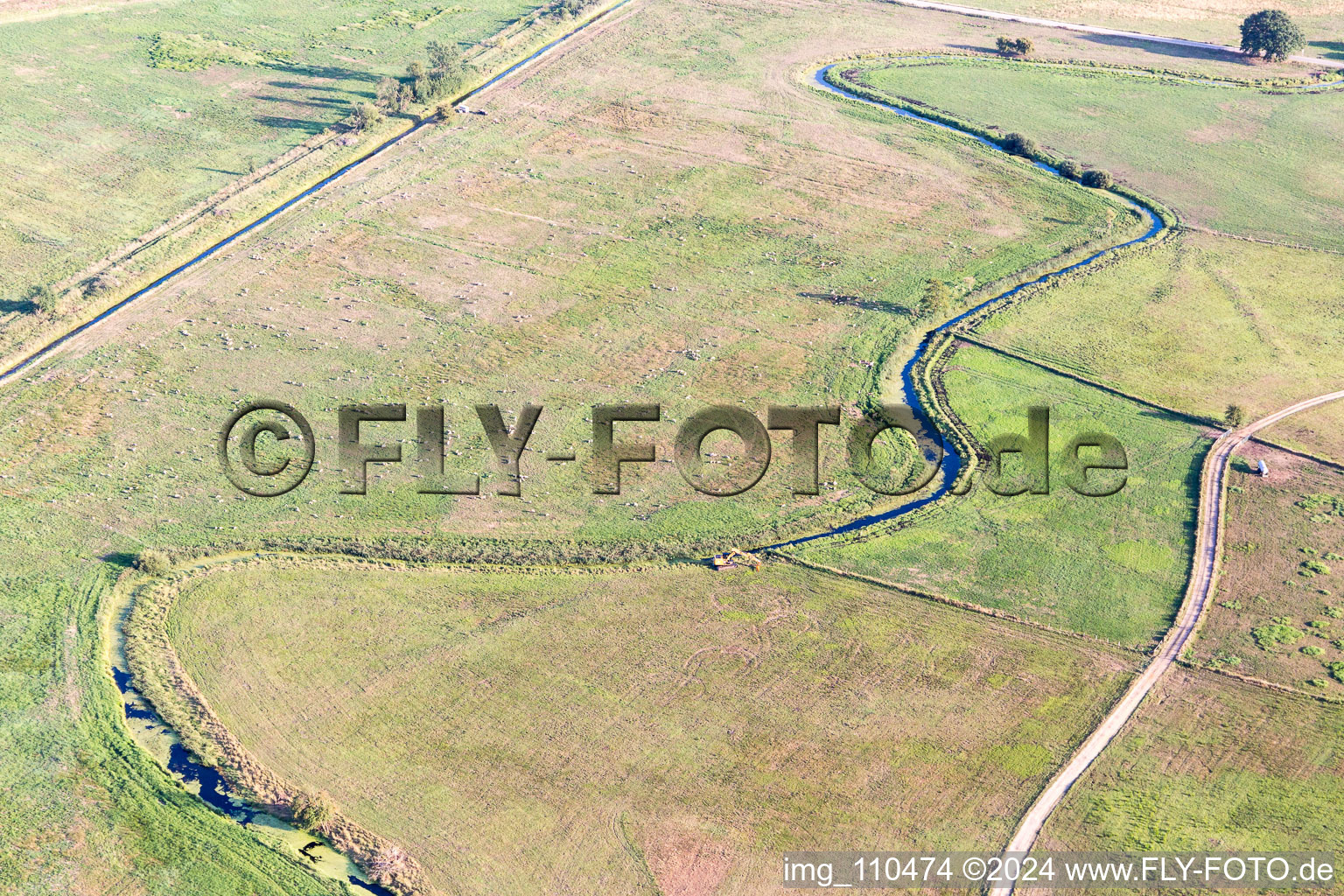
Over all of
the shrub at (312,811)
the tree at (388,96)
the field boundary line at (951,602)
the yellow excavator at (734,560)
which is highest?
the tree at (388,96)

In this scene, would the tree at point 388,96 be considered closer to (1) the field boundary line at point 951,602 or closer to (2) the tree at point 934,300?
(2) the tree at point 934,300

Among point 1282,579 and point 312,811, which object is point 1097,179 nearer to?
point 1282,579

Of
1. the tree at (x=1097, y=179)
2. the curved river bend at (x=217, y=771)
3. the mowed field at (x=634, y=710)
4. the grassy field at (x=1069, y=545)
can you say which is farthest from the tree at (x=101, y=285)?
the tree at (x=1097, y=179)

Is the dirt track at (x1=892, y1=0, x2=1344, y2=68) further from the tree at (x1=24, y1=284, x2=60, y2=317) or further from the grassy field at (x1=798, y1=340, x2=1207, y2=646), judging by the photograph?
the tree at (x1=24, y1=284, x2=60, y2=317)

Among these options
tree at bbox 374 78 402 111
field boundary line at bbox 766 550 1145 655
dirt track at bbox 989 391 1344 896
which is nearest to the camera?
dirt track at bbox 989 391 1344 896

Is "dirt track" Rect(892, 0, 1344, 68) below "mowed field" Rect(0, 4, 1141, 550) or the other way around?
the other way around

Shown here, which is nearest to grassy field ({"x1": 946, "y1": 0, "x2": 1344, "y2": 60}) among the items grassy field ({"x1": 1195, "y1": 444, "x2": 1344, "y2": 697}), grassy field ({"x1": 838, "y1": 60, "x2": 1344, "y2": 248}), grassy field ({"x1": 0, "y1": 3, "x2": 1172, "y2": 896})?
grassy field ({"x1": 838, "y1": 60, "x2": 1344, "y2": 248})
